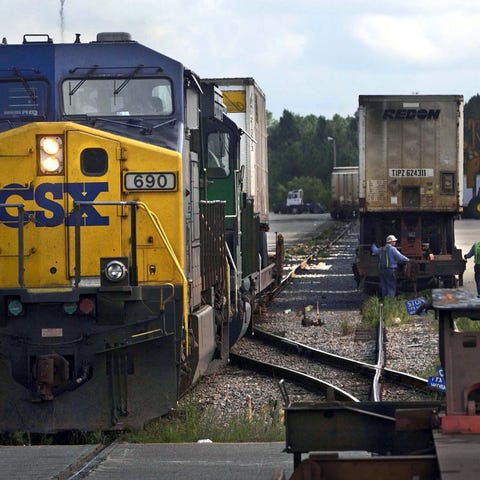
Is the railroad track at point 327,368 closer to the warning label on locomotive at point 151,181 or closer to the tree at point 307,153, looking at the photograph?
the warning label on locomotive at point 151,181

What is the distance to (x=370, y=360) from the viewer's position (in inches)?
563

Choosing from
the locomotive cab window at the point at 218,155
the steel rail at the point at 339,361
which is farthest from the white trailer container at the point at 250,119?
the locomotive cab window at the point at 218,155

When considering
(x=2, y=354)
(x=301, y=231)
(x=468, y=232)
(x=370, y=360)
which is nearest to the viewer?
(x=2, y=354)

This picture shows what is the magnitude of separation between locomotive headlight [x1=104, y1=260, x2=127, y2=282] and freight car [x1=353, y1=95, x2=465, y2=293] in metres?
13.8

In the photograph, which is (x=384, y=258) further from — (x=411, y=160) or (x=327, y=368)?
(x=327, y=368)

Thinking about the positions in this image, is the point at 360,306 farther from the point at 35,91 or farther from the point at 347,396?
the point at 35,91

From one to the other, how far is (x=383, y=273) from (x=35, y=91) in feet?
41.5

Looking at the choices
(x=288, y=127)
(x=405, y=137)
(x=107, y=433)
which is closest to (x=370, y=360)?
(x=107, y=433)

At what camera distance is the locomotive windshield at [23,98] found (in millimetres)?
9578

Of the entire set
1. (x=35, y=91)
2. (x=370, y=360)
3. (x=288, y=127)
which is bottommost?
(x=370, y=360)

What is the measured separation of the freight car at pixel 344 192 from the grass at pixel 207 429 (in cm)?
5690

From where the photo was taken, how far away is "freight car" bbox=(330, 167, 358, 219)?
67250 millimetres

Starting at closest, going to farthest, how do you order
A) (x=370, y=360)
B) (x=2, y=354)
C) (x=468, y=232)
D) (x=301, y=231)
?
1. (x=2, y=354)
2. (x=370, y=360)
3. (x=468, y=232)
4. (x=301, y=231)

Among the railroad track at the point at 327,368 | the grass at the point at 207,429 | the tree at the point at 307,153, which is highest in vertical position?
the tree at the point at 307,153
